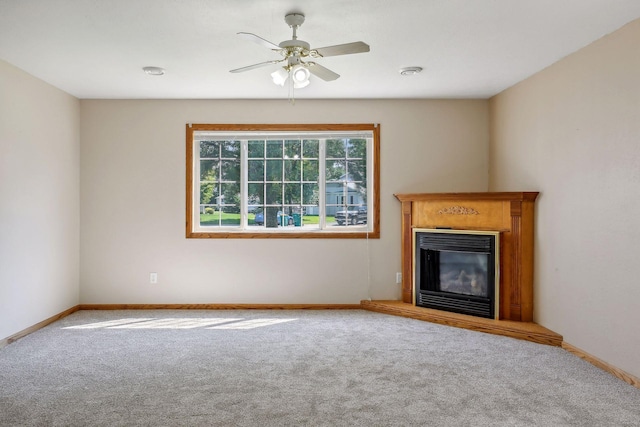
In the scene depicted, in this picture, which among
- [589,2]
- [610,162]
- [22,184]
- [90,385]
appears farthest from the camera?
[22,184]

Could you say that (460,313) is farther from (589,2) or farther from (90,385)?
(90,385)

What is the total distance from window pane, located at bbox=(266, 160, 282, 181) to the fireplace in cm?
172

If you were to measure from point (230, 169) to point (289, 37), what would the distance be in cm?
230

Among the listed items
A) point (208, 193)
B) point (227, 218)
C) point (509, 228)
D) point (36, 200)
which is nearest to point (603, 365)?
point (509, 228)

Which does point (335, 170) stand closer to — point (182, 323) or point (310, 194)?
point (310, 194)

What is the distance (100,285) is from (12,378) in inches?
84.2

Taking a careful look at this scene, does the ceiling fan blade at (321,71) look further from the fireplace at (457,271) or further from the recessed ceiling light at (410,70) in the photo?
the fireplace at (457,271)

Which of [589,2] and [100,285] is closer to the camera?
[589,2]

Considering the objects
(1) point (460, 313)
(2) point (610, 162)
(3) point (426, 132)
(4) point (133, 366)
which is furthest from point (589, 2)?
(4) point (133, 366)

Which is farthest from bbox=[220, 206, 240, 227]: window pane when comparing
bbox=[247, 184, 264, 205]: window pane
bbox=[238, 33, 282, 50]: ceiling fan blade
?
bbox=[238, 33, 282, 50]: ceiling fan blade

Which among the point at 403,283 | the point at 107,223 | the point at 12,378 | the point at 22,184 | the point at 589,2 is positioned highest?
the point at 589,2

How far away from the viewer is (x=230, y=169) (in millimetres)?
5215

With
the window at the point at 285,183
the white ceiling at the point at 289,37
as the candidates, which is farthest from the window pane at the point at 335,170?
the white ceiling at the point at 289,37

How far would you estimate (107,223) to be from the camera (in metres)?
5.04
